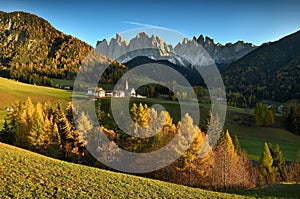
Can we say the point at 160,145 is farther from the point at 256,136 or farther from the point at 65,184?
the point at 256,136

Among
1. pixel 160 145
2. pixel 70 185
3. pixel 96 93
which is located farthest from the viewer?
pixel 96 93

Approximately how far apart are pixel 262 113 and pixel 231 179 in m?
71.4

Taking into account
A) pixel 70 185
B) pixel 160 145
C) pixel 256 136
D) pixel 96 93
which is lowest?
pixel 256 136

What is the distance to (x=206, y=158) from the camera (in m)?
41.1

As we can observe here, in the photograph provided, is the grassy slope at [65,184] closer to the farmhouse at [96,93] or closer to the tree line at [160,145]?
the tree line at [160,145]

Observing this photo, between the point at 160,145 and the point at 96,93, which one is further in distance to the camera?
the point at 96,93

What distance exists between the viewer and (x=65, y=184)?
861 inches

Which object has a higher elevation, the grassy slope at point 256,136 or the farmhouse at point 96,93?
the farmhouse at point 96,93

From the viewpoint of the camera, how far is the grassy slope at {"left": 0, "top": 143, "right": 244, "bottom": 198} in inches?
771

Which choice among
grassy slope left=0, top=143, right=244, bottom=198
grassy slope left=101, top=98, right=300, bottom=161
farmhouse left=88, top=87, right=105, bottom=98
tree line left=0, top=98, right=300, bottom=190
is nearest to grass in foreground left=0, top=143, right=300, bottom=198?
grassy slope left=0, top=143, right=244, bottom=198

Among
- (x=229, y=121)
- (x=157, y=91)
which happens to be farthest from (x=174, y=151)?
(x=157, y=91)

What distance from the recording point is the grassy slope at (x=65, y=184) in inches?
771

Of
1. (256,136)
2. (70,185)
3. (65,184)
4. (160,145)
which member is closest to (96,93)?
(256,136)

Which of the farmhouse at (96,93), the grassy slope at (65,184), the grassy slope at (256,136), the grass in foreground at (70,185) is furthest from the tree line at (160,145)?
the farmhouse at (96,93)
